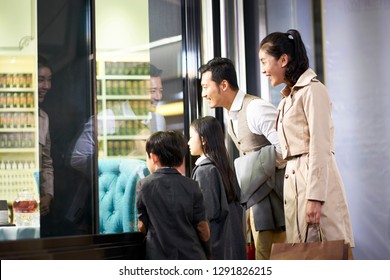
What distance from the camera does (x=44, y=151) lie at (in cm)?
282

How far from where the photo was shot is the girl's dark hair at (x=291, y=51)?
3086 millimetres

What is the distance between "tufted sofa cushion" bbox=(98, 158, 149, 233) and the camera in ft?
10.1

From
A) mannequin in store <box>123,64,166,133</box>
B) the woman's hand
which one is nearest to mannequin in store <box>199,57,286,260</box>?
mannequin in store <box>123,64,166,133</box>

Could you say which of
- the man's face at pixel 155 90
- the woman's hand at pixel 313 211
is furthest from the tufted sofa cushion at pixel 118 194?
the woman's hand at pixel 313 211

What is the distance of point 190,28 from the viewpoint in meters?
4.23

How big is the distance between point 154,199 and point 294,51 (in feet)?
2.54

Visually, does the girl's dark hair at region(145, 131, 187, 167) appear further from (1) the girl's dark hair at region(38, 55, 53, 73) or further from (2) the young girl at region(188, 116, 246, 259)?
(1) the girl's dark hair at region(38, 55, 53, 73)

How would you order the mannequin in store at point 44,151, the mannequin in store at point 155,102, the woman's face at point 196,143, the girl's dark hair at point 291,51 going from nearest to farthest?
the mannequin in store at point 44,151, the girl's dark hair at point 291,51, the woman's face at point 196,143, the mannequin in store at point 155,102

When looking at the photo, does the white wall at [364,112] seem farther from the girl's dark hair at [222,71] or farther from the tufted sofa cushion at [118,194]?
the tufted sofa cushion at [118,194]

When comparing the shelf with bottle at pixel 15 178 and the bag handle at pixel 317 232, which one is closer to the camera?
the shelf with bottle at pixel 15 178

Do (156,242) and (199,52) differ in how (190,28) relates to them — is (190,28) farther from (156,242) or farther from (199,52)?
(156,242)

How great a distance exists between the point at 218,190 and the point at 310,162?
50 cm

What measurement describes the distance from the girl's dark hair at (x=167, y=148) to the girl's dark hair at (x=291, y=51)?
18.8 inches

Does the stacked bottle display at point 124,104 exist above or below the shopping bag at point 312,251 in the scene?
above
